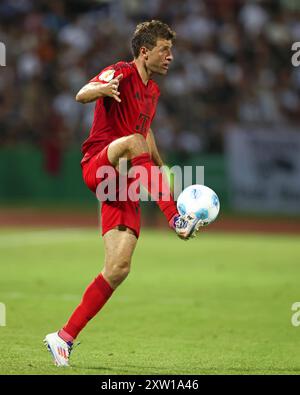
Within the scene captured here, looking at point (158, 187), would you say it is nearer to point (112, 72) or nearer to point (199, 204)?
point (199, 204)

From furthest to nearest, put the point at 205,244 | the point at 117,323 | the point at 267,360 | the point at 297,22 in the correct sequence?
1. the point at 297,22
2. the point at 205,244
3. the point at 117,323
4. the point at 267,360

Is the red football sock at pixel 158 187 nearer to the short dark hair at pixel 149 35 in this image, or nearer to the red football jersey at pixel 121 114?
the red football jersey at pixel 121 114

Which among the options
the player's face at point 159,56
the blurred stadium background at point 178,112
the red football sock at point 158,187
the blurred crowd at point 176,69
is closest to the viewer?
the red football sock at point 158,187

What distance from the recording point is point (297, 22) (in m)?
23.4

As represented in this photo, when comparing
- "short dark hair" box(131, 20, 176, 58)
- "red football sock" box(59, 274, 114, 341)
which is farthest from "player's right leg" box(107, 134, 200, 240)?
"short dark hair" box(131, 20, 176, 58)

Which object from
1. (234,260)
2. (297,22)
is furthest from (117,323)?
(297,22)

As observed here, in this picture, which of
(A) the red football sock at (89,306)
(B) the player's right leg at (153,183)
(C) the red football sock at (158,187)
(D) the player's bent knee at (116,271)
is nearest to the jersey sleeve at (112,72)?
(B) the player's right leg at (153,183)

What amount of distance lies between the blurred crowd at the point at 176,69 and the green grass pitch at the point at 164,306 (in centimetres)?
542

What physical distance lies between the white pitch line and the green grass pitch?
0.12 feet

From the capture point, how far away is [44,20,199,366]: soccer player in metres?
6.79

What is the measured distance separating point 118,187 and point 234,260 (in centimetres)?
743

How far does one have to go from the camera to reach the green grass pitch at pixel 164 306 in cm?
722

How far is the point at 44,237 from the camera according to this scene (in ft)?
57.3
